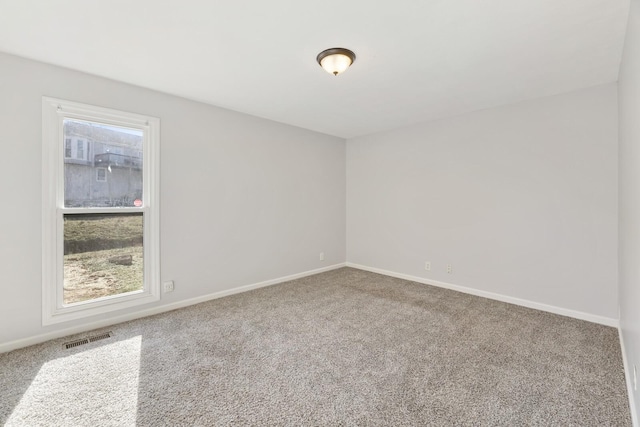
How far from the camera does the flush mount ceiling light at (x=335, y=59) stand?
7.47 ft

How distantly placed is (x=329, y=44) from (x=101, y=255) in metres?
2.94

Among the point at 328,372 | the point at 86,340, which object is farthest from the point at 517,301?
the point at 86,340

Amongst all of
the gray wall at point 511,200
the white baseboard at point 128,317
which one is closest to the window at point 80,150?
the white baseboard at point 128,317

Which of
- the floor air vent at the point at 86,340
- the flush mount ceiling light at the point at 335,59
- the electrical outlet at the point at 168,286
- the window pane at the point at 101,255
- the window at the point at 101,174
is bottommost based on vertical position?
the floor air vent at the point at 86,340

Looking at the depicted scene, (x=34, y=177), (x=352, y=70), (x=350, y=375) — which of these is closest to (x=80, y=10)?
(x=34, y=177)

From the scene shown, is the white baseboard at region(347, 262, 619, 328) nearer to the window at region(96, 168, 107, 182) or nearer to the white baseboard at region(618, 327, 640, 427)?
the white baseboard at region(618, 327, 640, 427)

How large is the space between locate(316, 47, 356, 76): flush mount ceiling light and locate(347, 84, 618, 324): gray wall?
2.27 m

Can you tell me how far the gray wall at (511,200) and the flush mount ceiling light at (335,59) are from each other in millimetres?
2275

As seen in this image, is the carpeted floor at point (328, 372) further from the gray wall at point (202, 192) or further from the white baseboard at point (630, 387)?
the gray wall at point (202, 192)

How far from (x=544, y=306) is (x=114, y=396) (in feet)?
13.5

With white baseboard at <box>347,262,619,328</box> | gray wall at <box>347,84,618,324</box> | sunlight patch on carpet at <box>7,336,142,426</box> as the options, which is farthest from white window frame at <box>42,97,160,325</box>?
white baseboard at <box>347,262,619,328</box>

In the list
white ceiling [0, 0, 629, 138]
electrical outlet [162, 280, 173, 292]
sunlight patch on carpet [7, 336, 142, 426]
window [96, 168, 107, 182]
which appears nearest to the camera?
sunlight patch on carpet [7, 336, 142, 426]

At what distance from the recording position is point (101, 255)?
289cm

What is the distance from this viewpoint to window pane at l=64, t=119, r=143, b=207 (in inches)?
106
